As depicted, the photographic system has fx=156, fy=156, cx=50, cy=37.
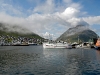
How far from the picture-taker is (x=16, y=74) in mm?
39688

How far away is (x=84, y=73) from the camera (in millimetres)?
Answer: 41656

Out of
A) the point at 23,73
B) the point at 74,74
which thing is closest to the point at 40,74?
the point at 23,73

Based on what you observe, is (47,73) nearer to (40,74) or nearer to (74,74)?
(40,74)

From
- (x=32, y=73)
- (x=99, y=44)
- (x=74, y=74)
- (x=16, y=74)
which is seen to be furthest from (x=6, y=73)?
(x=99, y=44)

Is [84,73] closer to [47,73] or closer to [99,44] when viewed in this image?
[47,73]

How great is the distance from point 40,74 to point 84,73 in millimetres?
11793

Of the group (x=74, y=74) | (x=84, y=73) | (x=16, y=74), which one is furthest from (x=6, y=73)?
(x=84, y=73)

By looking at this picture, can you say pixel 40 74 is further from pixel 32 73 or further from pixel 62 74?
pixel 62 74

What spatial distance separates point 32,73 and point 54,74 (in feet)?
19.2

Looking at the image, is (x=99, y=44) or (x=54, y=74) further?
(x=99, y=44)

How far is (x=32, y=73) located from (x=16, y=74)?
13.5 ft

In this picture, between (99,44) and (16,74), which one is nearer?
(16,74)

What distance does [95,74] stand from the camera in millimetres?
40750

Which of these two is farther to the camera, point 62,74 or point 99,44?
point 99,44
